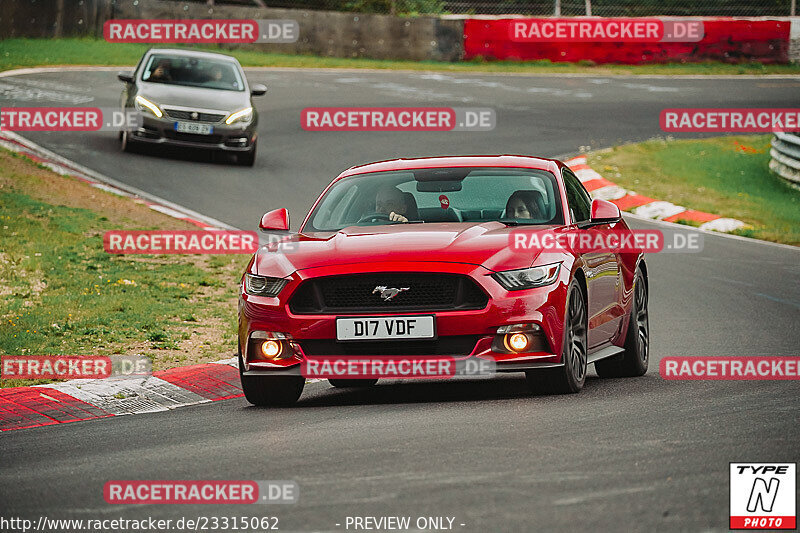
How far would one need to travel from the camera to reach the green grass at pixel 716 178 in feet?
64.4

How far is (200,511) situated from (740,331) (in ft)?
23.6

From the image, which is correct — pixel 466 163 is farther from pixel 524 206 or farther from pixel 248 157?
pixel 248 157

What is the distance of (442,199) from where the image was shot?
9375 mm

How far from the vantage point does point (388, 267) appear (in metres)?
8.05

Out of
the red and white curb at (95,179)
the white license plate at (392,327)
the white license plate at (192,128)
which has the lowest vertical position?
the red and white curb at (95,179)

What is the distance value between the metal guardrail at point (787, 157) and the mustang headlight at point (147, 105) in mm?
9769

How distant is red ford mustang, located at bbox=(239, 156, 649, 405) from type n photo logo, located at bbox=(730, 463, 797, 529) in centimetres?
231

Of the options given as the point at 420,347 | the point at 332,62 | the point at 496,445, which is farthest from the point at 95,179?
the point at 332,62

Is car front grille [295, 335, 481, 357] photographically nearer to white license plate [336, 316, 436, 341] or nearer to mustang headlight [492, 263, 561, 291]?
white license plate [336, 316, 436, 341]

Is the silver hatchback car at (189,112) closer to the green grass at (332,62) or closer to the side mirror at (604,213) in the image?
the green grass at (332,62)

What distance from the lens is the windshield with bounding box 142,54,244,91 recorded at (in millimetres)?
22297

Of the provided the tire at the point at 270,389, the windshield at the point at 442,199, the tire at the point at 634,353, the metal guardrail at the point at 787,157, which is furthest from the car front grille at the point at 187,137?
the tire at the point at 270,389

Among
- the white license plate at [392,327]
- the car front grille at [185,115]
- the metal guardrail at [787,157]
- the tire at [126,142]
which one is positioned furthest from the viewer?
the metal guardrail at [787,157]

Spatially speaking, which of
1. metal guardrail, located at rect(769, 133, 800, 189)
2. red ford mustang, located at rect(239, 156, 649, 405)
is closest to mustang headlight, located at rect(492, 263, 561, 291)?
red ford mustang, located at rect(239, 156, 649, 405)
